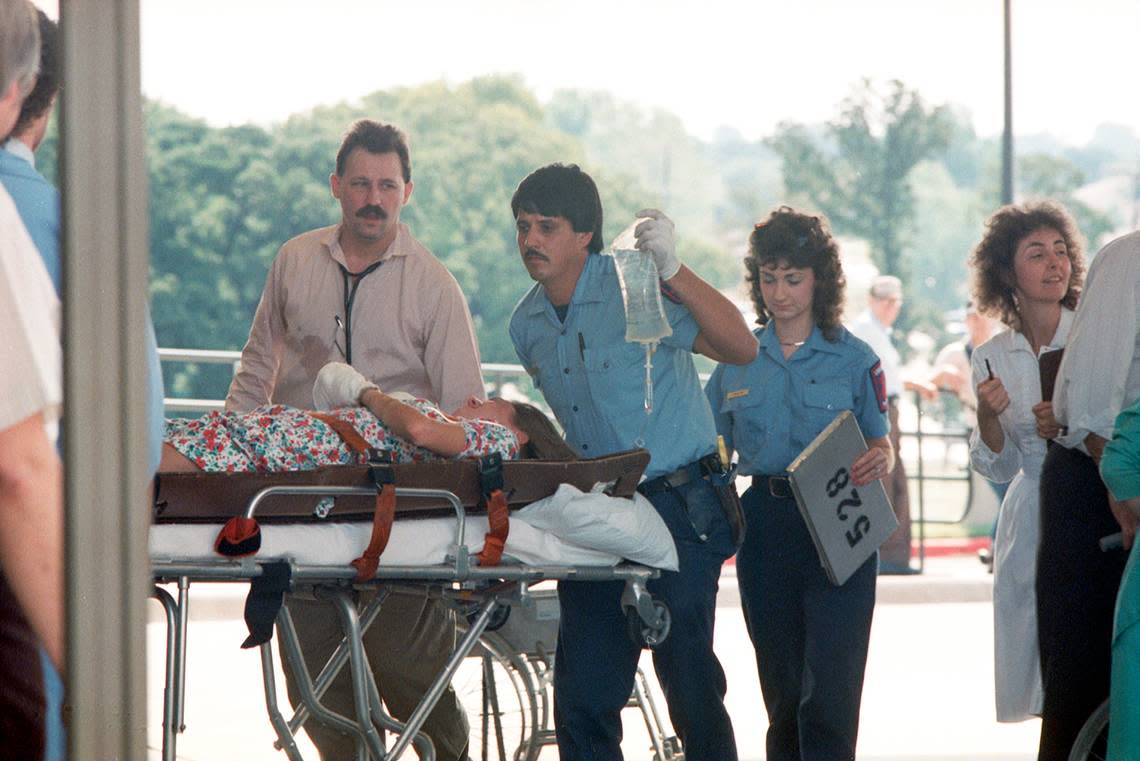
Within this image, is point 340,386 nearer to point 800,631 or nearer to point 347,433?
point 347,433

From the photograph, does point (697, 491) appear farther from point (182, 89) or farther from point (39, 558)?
point (182, 89)

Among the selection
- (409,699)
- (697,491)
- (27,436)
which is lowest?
(409,699)

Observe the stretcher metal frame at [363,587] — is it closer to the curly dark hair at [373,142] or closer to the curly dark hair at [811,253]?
the curly dark hair at [811,253]

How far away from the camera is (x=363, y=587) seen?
149 inches

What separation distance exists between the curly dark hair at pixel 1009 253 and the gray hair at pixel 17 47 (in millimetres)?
3648

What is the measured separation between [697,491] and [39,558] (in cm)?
245

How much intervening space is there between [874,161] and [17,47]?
48502mm

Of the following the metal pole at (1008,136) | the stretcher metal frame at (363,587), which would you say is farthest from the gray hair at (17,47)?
the metal pole at (1008,136)

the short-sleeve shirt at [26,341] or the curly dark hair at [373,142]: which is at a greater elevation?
the curly dark hair at [373,142]

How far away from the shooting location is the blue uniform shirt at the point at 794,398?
4797 millimetres

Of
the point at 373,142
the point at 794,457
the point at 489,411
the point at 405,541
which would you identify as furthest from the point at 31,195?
the point at 794,457

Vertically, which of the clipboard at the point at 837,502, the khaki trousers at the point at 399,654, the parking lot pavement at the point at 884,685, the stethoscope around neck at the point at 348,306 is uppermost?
the stethoscope around neck at the point at 348,306

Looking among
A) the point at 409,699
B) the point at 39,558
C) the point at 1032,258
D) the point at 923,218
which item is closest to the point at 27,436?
the point at 39,558

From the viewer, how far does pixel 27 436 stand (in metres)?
1.96
